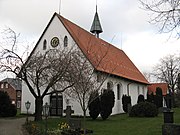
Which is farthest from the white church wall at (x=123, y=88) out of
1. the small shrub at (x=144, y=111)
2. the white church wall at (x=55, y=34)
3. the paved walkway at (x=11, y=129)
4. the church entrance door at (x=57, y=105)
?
the paved walkway at (x=11, y=129)

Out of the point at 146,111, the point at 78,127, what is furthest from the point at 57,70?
the point at 146,111

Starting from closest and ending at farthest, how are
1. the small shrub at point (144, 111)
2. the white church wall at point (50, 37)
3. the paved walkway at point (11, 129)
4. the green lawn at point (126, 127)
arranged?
the green lawn at point (126, 127) < the paved walkway at point (11, 129) < the small shrub at point (144, 111) < the white church wall at point (50, 37)

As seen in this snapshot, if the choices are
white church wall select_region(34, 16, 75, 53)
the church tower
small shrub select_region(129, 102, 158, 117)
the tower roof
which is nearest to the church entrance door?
white church wall select_region(34, 16, 75, 53)

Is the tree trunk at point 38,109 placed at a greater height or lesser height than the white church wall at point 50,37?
lesser

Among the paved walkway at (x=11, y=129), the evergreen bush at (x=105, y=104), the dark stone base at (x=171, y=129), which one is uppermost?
the evergreen bush at (x=105, y=104)

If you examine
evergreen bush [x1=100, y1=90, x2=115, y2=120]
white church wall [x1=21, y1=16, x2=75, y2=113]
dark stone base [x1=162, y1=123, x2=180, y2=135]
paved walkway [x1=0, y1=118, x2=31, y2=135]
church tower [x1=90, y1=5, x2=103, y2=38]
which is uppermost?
church tower [x1=90, y1=5, x2=103, y2=38]

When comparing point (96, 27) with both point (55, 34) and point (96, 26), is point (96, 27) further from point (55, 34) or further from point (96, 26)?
point (55, 34)

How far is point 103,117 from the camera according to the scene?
25766 millimetres

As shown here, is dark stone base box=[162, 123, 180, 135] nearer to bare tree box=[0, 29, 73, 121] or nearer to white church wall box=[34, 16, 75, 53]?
bare tree box=[0, 29, 73, 121]

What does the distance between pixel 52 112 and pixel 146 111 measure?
33.9 feet

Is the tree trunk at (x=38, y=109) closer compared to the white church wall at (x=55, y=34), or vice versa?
the tree trunk at (x=38, y=109)

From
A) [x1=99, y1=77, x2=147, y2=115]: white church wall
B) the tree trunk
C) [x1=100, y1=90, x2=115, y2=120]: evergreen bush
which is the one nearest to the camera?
the tree trunk

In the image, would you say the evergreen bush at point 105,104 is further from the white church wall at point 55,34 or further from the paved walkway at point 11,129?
the white church wall at point 55,34

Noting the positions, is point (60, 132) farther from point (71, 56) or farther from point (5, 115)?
point (5, 115)
